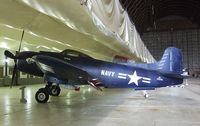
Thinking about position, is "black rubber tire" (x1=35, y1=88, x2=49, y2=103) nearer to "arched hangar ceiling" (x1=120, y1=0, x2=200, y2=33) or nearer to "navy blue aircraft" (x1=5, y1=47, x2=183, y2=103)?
"navy blue aircraft" (x1=5, y1=47, x2=183, y2=103)

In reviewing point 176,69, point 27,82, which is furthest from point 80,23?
point 27,82

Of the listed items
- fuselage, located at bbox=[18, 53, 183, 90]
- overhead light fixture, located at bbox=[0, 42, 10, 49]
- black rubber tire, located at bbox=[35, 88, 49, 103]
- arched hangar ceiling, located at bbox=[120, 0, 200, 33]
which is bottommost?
black rubber tire, located at bbox=[35, 88, 49, 103]

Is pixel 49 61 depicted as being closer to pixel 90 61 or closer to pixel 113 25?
pixel 90 61

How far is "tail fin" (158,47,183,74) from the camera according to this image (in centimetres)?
1128

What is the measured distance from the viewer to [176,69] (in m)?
11.3

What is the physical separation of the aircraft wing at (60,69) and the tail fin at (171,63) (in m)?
3.21

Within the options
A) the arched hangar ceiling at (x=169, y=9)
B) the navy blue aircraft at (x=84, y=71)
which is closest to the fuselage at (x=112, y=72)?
the navy blue aircraft at (x=84, y=71)

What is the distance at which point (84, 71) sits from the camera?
955cm

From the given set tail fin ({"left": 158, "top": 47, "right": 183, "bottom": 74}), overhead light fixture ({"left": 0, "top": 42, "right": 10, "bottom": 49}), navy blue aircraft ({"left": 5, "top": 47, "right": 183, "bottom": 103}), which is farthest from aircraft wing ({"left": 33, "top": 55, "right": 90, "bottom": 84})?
overhead light fixture ({"left": 0, "top": 42, "right": 10, "bottom": 49})

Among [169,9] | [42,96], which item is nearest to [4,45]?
[42,96]

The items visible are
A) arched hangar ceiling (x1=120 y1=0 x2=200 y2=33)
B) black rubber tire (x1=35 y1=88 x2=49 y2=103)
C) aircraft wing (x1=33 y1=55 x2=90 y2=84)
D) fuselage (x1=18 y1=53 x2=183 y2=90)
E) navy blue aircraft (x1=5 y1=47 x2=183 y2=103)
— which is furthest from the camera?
arched hangar ceiling (x1=120 y1=0 x2=200 y2=33)

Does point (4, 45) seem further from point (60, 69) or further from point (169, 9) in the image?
point (169, 9)

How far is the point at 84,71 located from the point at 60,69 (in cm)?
72

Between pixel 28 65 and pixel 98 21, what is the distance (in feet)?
16.4
